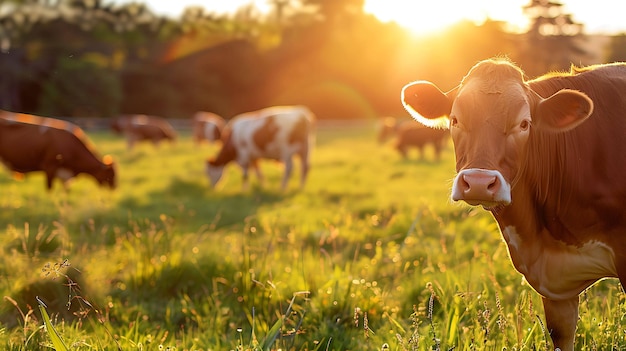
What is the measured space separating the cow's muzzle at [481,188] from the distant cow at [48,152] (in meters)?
10.2

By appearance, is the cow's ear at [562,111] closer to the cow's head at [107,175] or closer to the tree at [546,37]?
the cow's head at [107,175]

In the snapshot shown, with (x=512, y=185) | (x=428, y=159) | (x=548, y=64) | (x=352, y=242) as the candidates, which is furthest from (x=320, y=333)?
(x=548, y=64)

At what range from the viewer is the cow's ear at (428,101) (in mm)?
3357

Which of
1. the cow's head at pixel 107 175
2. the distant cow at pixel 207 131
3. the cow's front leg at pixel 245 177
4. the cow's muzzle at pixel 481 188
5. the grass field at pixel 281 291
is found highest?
the cow's muzzle at pixel 481 188

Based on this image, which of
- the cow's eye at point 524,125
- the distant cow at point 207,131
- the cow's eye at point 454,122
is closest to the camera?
the cow's eye at point 524,125

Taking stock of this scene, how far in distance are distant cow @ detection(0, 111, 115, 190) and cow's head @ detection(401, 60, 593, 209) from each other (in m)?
10.00

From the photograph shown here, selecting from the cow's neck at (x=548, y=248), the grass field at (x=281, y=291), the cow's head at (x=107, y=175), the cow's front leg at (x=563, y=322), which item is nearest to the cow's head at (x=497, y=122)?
the cow's neck at (x=548, y=248)

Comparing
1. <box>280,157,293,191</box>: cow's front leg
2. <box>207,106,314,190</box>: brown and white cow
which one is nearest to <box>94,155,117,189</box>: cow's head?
<box>207,106,314,190</box>: brown and white cow

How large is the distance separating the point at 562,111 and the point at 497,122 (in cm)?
32

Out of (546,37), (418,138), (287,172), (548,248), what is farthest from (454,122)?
(546,37)

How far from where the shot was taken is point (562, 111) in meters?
2.92

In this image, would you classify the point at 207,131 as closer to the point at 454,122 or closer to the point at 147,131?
the point at 147,131

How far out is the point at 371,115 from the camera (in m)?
51.8

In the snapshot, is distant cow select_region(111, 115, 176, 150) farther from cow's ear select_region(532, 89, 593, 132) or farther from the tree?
cow's ear select_region(532, 89, 593, 132)
